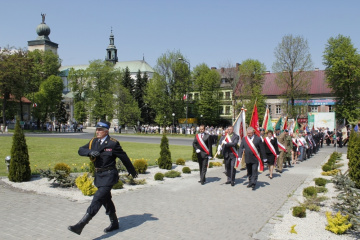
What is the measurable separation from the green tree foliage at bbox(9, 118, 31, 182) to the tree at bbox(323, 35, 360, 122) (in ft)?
169

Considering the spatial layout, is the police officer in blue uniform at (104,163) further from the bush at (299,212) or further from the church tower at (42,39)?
the church tower at (42,39)

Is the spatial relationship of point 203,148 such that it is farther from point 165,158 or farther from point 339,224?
point 339,224

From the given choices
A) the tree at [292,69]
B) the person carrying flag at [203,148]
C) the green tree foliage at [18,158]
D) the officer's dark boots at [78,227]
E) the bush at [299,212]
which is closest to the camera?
the officer's dark boots at [78,227]

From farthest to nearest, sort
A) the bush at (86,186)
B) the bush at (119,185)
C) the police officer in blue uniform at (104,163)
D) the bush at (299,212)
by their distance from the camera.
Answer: the bush at (119,185)
the bush at (86,186)
the bush at (299,212)
the police officer in blue uniform at (104,163)

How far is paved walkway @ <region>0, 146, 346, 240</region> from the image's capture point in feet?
20.1

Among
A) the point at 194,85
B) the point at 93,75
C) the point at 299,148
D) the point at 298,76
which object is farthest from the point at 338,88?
the point at 93,75

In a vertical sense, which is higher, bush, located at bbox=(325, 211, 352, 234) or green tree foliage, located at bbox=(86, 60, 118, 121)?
green tree foliage, located at bbox=(86, 60, 118, 121)

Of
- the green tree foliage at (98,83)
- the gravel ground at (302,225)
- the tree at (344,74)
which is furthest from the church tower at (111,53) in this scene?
the gravel ground at (302,225)

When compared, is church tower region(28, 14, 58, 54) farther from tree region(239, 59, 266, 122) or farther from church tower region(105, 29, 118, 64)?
tree region(239, 59, 266, 122)

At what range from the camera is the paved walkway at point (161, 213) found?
20.1 feet

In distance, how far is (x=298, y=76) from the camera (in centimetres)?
4934

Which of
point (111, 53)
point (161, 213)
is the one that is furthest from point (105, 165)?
point (111, 53)

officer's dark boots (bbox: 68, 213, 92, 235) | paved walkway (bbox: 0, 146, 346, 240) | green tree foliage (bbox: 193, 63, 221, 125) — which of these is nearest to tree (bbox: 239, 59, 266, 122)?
green tree foliage (bbox: 193, 63, 221, 125)

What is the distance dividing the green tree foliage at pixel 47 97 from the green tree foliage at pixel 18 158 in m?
55.3
